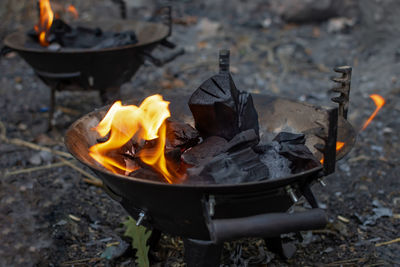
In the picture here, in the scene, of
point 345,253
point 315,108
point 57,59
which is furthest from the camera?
point 57,59

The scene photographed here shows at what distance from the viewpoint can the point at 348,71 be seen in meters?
1.81

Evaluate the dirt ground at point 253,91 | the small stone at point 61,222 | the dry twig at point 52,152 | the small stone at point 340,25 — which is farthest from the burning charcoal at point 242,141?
the small stone at point 340,25

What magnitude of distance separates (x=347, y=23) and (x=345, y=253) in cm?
437

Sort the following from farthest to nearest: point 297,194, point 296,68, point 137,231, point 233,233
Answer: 1. point 296,68
2. point 137,231
3. point 297,194
4. point 233,233

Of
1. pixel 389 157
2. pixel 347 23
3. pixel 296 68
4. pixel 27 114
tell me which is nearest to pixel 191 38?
pixel 296 68

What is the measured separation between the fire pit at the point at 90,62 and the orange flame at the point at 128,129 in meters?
1.36

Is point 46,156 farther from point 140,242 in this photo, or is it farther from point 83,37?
point 140,242

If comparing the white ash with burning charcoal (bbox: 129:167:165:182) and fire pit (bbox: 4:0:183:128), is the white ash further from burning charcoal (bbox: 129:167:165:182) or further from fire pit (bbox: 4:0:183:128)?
fire pit (bbox: 4:0:183:128)

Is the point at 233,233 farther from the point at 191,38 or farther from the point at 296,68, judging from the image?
the point at 191,38

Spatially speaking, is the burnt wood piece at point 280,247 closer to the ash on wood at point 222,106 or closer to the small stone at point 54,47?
the ash on wood at point 222,106

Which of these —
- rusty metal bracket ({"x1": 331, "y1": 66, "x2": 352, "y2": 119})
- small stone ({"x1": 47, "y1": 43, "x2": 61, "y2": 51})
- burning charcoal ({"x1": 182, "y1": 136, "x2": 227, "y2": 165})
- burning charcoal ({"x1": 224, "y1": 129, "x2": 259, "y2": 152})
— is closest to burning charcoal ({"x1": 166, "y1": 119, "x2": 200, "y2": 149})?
burning charcoal ({"x1": 182, "y1": 136, "x2": 227, "y2": 165})

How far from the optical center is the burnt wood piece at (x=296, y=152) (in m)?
1.67

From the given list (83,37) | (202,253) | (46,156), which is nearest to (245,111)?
(202,253)

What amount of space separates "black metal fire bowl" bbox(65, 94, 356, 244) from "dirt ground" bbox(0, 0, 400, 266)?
0.66 m
